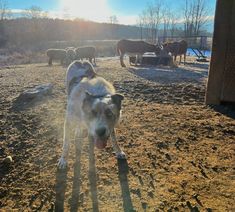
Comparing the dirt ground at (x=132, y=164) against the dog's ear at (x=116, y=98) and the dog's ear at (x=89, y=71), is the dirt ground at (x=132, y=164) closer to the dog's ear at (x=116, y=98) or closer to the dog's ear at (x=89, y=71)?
the dog's ear at (x=116, y=98)

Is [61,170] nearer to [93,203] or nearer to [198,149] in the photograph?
[93,203]

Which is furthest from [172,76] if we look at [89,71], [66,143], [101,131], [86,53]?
[86,53]

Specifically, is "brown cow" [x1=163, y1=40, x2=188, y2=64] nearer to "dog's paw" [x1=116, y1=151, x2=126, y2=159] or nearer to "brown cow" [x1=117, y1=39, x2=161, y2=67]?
"brown cow" [x1=117, y1=39, x2=161, y2=67]

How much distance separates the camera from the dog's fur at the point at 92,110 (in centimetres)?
371

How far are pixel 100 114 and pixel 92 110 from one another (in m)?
0.12

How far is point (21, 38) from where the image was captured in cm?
5575

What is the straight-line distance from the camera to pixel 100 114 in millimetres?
3729

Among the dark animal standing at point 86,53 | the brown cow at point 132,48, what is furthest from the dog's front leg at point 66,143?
the dark animal standing at point 86,53

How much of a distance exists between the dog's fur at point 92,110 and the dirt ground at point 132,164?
38 centimetres

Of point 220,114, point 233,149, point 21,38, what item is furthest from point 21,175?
point 21,38

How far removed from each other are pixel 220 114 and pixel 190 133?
157cm

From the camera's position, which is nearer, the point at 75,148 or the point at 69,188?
the point at 69,188

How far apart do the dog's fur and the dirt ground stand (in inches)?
15.0

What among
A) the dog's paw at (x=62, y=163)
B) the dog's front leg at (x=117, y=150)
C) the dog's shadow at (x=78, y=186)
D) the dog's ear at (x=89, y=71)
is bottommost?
the dog's shadow at (x=78, y=186)
